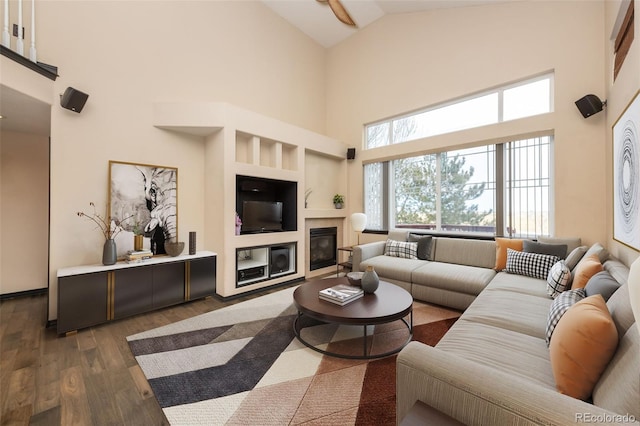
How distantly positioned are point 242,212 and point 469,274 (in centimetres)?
320

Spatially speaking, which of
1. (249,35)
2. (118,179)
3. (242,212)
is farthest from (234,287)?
(249,35)

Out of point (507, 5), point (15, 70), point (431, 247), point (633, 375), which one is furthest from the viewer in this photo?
point (431, 247)

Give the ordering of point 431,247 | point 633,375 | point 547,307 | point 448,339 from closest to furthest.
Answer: point 633,375, point 448,339, point 547,307, point 431,247

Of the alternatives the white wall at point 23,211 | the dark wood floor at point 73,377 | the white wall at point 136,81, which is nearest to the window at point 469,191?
the white wall at point 136,81

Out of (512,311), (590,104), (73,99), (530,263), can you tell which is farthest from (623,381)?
(73,99)

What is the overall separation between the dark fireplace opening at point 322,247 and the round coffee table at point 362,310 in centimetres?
210

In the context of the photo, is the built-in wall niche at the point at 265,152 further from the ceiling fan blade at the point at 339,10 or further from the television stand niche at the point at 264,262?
the ceiling fan blade at the point at 339,10

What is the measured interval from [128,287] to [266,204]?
211cm

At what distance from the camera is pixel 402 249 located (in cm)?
403

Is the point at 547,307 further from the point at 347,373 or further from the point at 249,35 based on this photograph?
the point at 249,35

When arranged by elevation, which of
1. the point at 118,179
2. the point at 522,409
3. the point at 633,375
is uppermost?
the point at 118,179

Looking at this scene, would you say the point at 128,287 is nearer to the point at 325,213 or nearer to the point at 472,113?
the point at 325,213

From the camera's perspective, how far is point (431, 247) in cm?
396

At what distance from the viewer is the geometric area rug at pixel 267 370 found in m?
1.56
